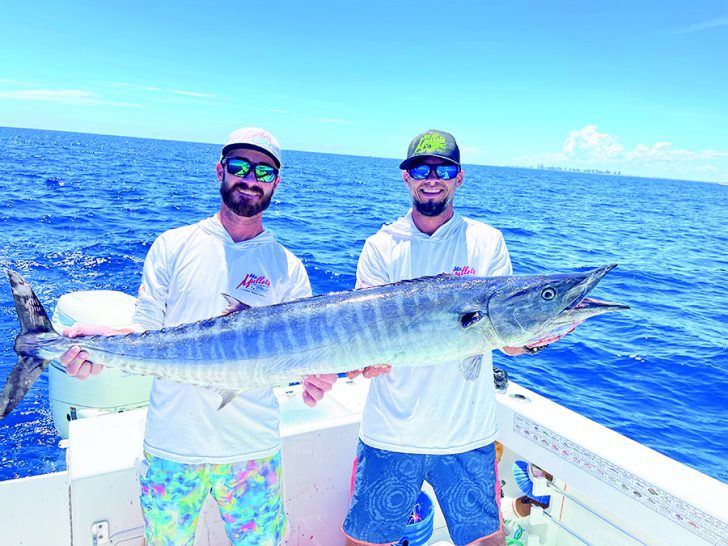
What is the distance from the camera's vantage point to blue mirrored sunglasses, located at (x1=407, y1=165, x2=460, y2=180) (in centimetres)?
314

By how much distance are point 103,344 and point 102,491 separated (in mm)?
991

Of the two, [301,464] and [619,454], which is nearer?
[619,454]

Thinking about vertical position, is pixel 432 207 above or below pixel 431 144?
below

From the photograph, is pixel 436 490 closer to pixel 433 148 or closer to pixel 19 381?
pixel 433 148

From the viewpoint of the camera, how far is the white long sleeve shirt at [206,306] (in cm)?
269

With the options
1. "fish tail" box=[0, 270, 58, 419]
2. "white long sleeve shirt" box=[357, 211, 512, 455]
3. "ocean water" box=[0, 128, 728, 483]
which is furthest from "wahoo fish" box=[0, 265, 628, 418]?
"ocean water" box=[0, 128, 728, 483]

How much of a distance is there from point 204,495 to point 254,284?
1172 mm

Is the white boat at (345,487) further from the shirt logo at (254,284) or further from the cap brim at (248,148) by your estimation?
the cap brim at (248,148)

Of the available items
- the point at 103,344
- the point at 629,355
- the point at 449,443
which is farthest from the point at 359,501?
the point at 629,355

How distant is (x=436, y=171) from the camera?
3.14m

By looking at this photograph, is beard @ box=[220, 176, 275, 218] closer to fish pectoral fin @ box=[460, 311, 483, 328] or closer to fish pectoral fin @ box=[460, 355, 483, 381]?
fish pectoral fin @ box=[460, 311, 483, 328]

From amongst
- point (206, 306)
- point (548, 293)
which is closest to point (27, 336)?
point (206, 306)

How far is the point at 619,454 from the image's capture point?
3244 mm

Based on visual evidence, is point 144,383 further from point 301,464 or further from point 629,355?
point 629,355
